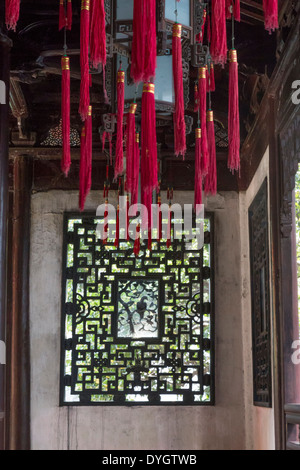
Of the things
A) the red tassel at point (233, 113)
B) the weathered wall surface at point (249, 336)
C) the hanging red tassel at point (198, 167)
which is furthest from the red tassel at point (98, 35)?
the weathered wall surface at point (249, 336)

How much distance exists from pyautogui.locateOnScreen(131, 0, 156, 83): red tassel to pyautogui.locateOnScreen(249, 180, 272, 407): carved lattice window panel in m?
2.99

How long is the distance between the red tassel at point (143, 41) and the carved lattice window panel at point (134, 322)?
4.13m

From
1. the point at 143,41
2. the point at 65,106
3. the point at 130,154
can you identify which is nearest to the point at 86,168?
the point at 130,154

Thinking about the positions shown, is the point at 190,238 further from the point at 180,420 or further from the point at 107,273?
the point at 180,420

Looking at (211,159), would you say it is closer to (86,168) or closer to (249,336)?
(86,168)

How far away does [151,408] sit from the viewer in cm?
684

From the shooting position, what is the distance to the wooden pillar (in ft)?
22.1

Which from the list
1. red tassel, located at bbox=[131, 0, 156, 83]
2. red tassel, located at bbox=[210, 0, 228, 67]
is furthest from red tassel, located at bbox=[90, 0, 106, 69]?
red tassel, located at bbox=[210, 0, 228, 67]

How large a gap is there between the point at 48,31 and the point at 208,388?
327cm

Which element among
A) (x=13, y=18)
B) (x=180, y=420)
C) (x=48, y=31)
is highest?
(x=48, y=31)

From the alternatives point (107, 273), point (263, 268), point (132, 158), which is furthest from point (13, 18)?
point (107, 273)

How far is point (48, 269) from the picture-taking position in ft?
23.4

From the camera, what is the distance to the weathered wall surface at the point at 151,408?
6789 millimetres

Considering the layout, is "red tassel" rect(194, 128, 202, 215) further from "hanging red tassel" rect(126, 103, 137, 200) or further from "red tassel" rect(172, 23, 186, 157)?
"red tassel" rect(172, 23, 186, 157)
